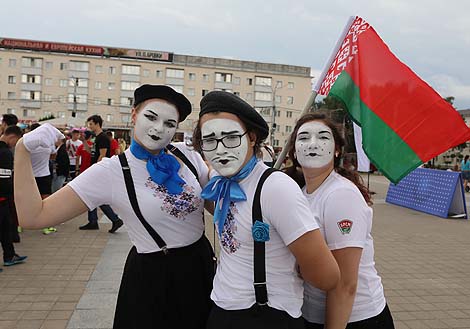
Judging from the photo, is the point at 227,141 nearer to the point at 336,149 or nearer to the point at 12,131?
the point at 336,149

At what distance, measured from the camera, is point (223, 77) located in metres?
58.4

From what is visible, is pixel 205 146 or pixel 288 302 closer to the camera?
pixel 288 302

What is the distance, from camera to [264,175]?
5.00 feet

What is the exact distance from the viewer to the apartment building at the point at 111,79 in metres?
53.8

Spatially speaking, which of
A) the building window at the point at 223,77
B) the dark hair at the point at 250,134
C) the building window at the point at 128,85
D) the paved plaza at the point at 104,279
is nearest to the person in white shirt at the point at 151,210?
the dark hair at the point at 250,134

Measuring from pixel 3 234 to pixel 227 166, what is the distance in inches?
174

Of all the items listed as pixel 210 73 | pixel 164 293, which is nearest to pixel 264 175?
pixel 164 293

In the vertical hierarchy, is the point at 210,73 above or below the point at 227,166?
above

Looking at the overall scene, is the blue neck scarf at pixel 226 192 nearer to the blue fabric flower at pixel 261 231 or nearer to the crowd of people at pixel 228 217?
the crowd of people at pixel 228 217

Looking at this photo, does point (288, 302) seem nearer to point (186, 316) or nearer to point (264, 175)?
point (264, 175)

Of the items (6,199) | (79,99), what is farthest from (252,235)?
(79,99)

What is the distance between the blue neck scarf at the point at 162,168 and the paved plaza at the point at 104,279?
7.19 ft

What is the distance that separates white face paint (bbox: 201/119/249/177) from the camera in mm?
1574

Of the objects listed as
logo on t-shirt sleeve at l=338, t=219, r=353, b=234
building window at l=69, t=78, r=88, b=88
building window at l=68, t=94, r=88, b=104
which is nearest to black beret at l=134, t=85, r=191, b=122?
logo on t-shirt sleeve at l=338, t=219, r=353, b=234
